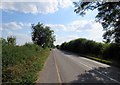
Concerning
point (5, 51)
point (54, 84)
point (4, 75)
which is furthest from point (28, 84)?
point (5, 51)

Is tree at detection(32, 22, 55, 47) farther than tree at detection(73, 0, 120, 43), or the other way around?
tree at detection(32, 22, 55, 47)

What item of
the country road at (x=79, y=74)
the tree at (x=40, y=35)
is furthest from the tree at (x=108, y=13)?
the tree at (x=40, y=35)

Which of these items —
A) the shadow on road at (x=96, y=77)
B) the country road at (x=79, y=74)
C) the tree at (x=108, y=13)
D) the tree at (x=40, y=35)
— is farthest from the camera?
the tree at (x=40, y=35)

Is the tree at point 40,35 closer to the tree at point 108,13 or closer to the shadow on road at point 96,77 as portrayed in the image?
the tree at point 108,13

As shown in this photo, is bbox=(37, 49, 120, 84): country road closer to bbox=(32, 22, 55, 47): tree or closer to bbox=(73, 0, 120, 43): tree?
bbox=(73, 0, 120, 43): tree

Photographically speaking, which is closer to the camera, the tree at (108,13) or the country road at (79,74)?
the country road at (79,74)

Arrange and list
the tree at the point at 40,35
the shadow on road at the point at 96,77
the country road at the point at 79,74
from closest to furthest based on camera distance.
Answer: the shadow on road at the point at 96,77 < the country road at the point at 79,74 < the tree at the point at 40,35

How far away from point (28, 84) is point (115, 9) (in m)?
18.9

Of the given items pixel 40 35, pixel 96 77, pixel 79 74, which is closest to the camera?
pixel 96 77

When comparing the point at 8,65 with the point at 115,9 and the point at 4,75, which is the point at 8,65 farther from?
the point at 115,9

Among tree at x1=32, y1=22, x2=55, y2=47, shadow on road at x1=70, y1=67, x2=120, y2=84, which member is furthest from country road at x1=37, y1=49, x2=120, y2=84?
tree at x1=32, y1=22, x2=55, y2=47

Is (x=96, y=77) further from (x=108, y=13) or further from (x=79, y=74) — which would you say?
(x=108, y=13)

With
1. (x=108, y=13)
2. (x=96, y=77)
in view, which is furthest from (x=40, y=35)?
(x=96, y=77)

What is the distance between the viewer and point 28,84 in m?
13.8
